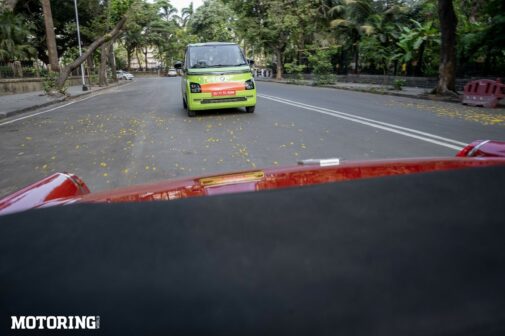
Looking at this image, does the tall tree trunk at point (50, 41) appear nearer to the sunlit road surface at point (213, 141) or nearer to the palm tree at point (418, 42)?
the sunlit road surface at point (213, 141)

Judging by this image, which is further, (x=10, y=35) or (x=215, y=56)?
(x=10, y=35)

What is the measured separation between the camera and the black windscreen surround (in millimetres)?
636

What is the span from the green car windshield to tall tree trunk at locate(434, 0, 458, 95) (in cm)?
908

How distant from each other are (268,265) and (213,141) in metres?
6.58

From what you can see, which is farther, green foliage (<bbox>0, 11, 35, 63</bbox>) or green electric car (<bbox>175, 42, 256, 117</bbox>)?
green foliage (<bbox>0, 11, 35, 63</bbox>)

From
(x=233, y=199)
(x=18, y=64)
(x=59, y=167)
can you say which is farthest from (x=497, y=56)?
(x=18, y=64)

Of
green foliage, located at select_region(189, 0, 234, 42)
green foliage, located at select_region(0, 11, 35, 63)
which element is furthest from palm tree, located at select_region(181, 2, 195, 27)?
green foliage, located at select_region(0, 11, 35, 63)

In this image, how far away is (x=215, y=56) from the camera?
11086 mm

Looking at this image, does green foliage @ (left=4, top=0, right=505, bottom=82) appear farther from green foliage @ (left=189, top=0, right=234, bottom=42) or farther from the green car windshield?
green foliage @ (left=189, top=0, right=234, bottom=42)

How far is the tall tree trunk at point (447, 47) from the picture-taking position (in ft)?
49.8

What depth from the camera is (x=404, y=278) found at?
2.27 feet

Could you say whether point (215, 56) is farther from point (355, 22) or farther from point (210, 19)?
point (210, 19)

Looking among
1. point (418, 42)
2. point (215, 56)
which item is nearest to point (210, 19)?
point (418, 42)

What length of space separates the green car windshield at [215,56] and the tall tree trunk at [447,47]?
358 inches
